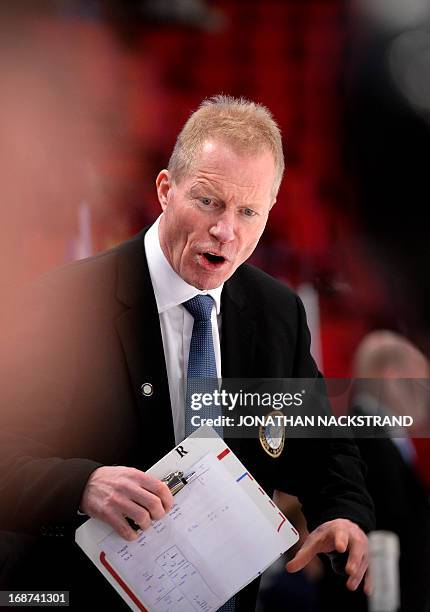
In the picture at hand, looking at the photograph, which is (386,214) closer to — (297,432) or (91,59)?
(297,432)

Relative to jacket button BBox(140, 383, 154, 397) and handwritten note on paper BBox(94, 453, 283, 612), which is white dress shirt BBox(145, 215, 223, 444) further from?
handwritten note on paper BBox(94, 453, 283, 612)

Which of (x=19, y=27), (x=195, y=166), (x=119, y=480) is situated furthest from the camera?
(x=19, y=27)

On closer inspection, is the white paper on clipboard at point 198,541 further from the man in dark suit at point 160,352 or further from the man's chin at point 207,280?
the man's chin at point 207,280

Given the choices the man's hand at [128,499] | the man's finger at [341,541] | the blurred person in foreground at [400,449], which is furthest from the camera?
the blurred person in foreground at [400,449]

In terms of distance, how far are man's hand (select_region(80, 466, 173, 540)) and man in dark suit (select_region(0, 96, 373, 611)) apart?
104 millimetres

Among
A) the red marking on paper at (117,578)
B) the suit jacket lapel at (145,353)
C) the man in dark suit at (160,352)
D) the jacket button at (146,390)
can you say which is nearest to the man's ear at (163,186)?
the man in dark suit at (160,352)

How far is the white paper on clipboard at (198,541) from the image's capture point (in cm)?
146

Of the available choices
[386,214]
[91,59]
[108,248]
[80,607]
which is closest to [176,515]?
[80,607]

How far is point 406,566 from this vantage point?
1.83m

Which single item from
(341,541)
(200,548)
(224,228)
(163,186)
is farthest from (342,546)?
(163,186)

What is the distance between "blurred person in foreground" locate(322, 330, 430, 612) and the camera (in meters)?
1.82

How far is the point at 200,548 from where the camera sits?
148cm

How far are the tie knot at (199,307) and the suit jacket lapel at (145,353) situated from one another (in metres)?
0.07

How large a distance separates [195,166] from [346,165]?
15.6 inches
